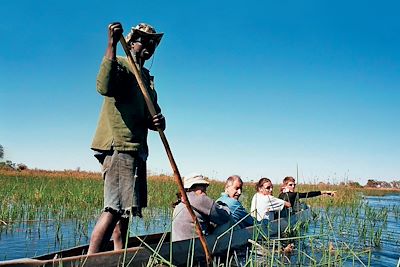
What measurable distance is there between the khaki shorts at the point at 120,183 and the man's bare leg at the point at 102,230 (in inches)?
2.4

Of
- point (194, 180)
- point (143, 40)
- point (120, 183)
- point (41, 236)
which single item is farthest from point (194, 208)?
point (41, 236)

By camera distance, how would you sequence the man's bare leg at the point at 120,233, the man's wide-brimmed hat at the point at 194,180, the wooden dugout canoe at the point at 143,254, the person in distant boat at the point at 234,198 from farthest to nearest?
1. the person in distant boat at the point at 234,198
2. the man's wide-brimmed hat at the point at 194,180
3. the man's bare leg at the point at 120,233
4. the wooden dugout canoe at the point at 143,254

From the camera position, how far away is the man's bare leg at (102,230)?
3.56 meters

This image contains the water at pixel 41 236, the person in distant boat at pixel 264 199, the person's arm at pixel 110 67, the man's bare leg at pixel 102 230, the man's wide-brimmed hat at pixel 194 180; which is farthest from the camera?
the person in distant boat at pixel 264 199

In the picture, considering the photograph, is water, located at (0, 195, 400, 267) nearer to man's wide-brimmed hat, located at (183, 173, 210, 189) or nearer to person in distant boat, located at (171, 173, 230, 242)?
person in distant boat, located at (171, 173, 230, 242)

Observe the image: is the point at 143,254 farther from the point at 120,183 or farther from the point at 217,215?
the point at 217,215

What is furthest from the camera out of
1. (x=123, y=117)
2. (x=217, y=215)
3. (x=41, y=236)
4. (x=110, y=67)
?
(x=41, y=236)

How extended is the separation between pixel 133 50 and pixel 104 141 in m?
0.80

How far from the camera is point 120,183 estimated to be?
3627 mm

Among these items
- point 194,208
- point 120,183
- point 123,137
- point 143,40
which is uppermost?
point 143,40

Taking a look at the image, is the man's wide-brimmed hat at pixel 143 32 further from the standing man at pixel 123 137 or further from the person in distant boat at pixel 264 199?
the person in distant boat at pixel 264 199

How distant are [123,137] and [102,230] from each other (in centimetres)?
75

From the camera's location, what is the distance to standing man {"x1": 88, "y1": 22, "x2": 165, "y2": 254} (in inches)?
141

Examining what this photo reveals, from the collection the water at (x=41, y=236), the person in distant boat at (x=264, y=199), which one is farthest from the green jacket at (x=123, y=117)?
the person in distant boat at (x=264, y=199)
